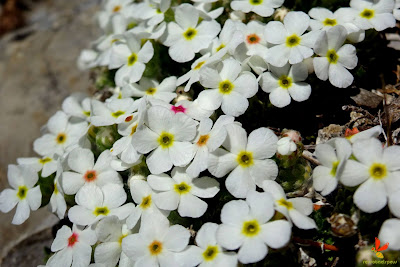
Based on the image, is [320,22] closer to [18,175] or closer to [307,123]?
[307,123]

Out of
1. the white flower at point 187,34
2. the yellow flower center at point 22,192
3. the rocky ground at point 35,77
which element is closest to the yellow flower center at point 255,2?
the white flower at point 187,34

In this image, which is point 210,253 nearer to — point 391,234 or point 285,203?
point 285,203

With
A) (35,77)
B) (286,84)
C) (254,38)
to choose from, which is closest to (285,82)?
(286,84)

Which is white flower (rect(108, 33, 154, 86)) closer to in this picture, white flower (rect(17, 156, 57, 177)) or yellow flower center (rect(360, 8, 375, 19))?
white flower (rect(17, 156, 57, 177))

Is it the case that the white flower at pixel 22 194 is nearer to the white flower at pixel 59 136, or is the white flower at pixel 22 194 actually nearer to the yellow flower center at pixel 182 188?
the white flower at pixel 59 136

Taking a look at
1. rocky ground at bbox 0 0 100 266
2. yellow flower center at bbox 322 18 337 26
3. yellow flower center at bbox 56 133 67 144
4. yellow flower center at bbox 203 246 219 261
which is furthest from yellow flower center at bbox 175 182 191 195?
rocky ground at bbox 0 0 100 266
